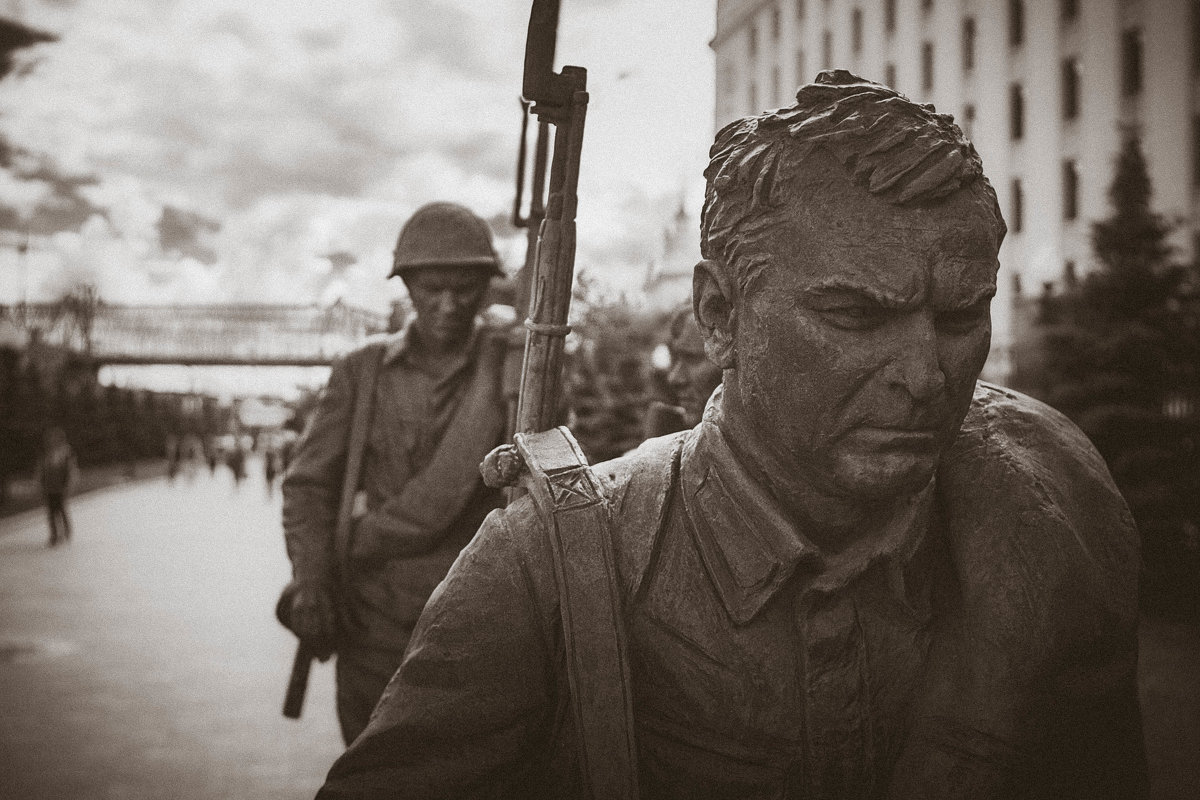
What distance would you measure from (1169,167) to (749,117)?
23871 millimetres

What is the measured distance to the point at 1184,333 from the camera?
41.4ft

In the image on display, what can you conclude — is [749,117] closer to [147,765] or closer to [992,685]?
[992,685]

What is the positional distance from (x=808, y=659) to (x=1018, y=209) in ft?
86.6

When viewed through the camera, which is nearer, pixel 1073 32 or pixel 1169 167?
pixel 1169 167

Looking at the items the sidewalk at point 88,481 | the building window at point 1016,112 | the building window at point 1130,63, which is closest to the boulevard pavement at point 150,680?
the sidewalk at point 88,481

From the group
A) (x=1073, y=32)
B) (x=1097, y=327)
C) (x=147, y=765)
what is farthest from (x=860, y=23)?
(x=147, y=765)

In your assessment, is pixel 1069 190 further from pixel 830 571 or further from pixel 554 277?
pixel 830 571

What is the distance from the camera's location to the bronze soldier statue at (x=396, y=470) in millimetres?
3895

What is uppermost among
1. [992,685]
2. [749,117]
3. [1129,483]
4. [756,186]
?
[749,117]

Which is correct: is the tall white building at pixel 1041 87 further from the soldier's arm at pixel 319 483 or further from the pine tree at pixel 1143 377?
the soldier's arm at pixel 319 483

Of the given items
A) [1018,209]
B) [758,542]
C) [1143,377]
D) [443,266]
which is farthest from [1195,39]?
[758,542]

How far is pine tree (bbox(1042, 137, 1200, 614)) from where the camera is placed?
470 inches

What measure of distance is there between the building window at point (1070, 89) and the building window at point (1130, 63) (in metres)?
1.52

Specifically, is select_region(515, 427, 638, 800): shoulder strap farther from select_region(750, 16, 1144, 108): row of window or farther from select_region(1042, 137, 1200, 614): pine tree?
select_region(750, 16, 1144, 108): row of window
